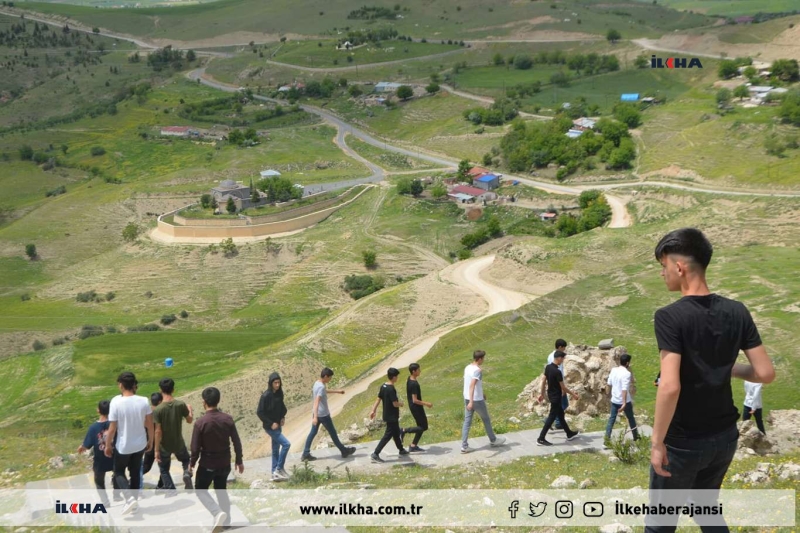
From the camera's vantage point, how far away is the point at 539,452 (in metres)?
15.8

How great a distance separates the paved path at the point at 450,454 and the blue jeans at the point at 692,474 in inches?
319

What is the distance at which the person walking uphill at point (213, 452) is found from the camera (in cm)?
1180

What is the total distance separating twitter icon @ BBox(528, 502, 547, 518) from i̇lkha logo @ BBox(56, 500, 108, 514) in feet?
22.1

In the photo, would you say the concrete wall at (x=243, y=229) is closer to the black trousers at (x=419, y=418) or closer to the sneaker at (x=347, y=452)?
the sneaker at (x=347, y=452)

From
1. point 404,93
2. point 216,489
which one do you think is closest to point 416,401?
point 216,489

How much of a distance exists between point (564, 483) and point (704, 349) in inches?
237

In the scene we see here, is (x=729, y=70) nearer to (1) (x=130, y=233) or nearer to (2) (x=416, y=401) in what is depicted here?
(1) (x=130, y=233)

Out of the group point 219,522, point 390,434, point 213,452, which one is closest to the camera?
point 219,522

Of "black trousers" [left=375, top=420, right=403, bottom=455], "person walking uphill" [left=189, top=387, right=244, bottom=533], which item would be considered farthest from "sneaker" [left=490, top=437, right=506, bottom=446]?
"person walking uphill" [left=189, top=387, right=244, bottom=533]

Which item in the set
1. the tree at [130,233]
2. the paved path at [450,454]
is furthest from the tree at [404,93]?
the paved path at [450,454]

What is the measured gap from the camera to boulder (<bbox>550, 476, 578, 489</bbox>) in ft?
41.0

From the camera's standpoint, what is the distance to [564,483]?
41.3ft

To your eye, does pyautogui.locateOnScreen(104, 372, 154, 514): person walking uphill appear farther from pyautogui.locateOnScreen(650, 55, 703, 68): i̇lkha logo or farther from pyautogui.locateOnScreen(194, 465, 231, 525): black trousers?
pyautogui.locateOnScreen(650, 55, 703, 68): i̇lkha logo

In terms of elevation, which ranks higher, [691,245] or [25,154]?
[691,245]
